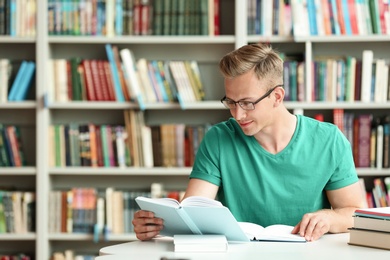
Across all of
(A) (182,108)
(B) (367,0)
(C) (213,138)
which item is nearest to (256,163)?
(C) (213,138)

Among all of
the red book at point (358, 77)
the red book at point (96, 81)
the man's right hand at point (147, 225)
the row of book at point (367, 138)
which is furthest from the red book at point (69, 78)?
the man's right hand at point (147, 225)

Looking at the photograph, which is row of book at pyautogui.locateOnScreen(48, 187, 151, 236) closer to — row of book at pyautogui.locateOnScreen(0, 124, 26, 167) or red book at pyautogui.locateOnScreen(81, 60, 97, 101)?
row of book at pyautogui.locateOnScreen(0, 124, 26, 167)

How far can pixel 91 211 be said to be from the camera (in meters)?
4.29

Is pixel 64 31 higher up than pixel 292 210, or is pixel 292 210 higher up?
pixel 64 31

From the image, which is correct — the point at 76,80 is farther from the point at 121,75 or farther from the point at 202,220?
the point at 202,220

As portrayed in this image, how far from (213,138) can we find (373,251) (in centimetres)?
75

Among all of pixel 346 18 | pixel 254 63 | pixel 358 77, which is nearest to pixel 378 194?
pixel 358 77

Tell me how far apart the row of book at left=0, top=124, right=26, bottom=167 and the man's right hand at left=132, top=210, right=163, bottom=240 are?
7.41ft

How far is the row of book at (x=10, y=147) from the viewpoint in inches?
170

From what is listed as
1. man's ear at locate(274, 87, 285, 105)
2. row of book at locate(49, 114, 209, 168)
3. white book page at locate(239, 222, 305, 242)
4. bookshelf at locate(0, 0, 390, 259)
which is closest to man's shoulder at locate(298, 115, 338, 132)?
man's ear at locate(274, 87, 285, 105)

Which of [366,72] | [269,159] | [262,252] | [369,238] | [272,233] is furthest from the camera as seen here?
[366,72]

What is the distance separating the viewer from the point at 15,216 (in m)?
4.30

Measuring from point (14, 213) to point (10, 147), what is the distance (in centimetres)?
37

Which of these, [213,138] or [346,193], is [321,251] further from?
[213,138]
